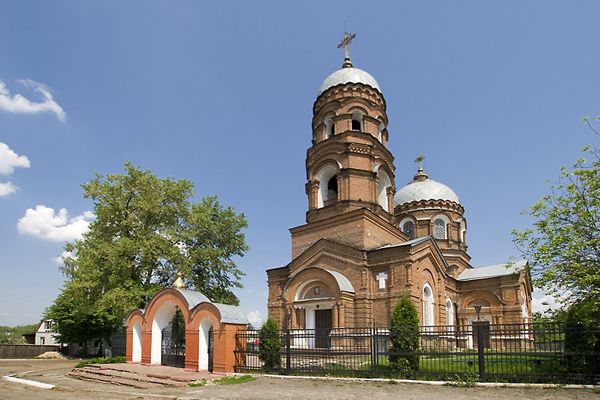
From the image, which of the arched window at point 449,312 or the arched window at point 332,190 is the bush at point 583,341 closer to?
the arched window at point 449,312

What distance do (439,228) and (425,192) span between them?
289 cm

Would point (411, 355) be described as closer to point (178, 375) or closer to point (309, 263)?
point (178, 375)

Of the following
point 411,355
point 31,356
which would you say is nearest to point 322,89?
point 411,355

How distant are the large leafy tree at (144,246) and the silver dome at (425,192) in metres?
13.0

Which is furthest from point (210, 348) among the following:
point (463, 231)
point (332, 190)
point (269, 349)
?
point (463, 231)

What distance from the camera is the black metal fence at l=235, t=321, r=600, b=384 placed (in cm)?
1124

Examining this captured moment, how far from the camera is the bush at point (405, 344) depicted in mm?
13172

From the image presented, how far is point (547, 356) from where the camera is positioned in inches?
449

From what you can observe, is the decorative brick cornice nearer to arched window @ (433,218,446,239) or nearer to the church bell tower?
the church bell tower

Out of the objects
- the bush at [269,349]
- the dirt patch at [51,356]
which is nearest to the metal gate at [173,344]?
the bush at [269,349]

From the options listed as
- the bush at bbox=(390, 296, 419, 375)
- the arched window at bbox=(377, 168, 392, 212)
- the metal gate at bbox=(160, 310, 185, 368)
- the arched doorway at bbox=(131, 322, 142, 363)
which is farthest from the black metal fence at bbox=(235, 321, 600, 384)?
the arched window at bbox=(377, 168, 392, 212)

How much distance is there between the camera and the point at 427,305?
22.0m

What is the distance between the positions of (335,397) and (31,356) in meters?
31.0

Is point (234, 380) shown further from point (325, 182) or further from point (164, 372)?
point (325, 182)
